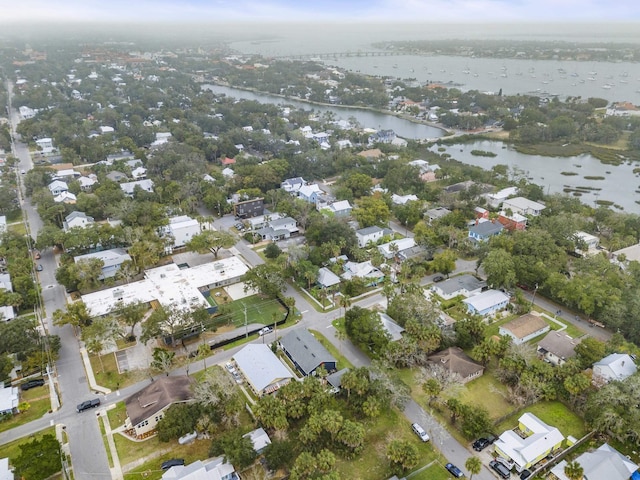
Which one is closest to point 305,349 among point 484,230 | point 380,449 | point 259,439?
point 259,439

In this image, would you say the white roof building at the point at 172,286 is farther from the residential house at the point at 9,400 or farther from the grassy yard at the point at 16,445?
the grassy yard at the point at 16,445

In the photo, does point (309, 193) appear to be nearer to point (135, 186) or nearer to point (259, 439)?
point (135, 186)

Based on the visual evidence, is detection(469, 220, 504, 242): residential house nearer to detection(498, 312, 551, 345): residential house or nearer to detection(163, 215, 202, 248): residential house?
detection(498, 312, 551, 345): residential house

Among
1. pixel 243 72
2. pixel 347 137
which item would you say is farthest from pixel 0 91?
pixel 347 137

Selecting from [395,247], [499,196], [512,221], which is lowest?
[395,247]

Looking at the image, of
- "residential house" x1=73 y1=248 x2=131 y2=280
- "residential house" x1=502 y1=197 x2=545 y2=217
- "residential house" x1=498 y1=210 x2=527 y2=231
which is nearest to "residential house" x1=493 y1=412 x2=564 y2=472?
"residential house" x1=498 y1=210 x2=527 y2=231

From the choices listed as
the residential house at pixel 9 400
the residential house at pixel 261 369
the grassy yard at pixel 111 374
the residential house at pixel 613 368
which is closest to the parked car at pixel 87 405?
the grassy yard at pixel 111 374

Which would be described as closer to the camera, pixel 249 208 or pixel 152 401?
pixel 152 401
